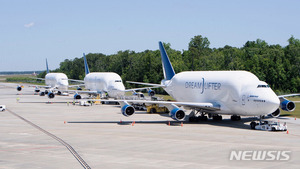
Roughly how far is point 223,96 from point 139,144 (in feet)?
51.7

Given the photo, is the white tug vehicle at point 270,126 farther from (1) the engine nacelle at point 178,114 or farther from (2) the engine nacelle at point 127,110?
(2) the engine nacelle at point 127,110

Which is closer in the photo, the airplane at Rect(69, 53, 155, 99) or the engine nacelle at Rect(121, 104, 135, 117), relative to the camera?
the engine nacelle at Rect(121, 104, 135, 117)

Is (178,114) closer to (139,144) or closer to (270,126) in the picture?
(270,126)

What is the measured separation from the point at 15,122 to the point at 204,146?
2893cm

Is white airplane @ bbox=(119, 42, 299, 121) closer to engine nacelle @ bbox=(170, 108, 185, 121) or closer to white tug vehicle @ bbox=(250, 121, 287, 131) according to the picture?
engine nacelle @ bbox=(170, 108, 185, 121)

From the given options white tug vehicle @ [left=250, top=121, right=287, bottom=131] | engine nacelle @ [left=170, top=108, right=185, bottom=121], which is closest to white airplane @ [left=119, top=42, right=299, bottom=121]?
engine nacelle @ [left=170, top=108, right=185, bottom=121]

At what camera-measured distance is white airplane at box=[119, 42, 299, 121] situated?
135ft

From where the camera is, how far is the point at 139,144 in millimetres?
33125

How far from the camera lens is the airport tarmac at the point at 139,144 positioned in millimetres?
25922

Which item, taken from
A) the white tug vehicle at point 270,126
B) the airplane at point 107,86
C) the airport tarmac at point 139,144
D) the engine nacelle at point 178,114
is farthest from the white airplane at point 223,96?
the airplane at point 107,86

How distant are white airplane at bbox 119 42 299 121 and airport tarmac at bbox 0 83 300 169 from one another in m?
1.80

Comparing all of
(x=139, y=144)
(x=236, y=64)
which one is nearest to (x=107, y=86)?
(x=139, y=144)

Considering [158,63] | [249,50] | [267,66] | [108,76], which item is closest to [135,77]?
[158,63]

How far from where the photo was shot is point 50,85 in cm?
11762
